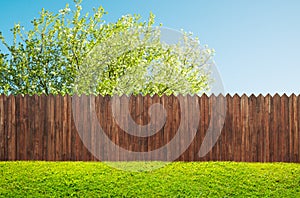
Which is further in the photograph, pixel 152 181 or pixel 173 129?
pixel 173 129

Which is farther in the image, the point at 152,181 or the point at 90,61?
the point at 90,61

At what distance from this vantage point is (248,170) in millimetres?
10719

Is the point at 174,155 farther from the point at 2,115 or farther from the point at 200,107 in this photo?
the point at 2,115

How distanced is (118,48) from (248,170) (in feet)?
26.8

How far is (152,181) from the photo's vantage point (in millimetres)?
9781

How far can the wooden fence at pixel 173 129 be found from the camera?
12289mm

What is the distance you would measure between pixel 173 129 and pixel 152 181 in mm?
2708

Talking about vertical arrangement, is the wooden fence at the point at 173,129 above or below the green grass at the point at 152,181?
above

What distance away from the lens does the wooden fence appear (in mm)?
12289

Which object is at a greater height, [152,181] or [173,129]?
[173,129]

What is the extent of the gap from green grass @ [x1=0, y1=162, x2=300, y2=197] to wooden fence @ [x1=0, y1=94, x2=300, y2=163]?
118 centimetres

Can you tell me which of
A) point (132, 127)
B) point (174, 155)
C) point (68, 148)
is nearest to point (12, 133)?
point (68, 148)

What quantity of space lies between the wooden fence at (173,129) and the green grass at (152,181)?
3.88 feet

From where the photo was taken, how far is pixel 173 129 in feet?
40.3
